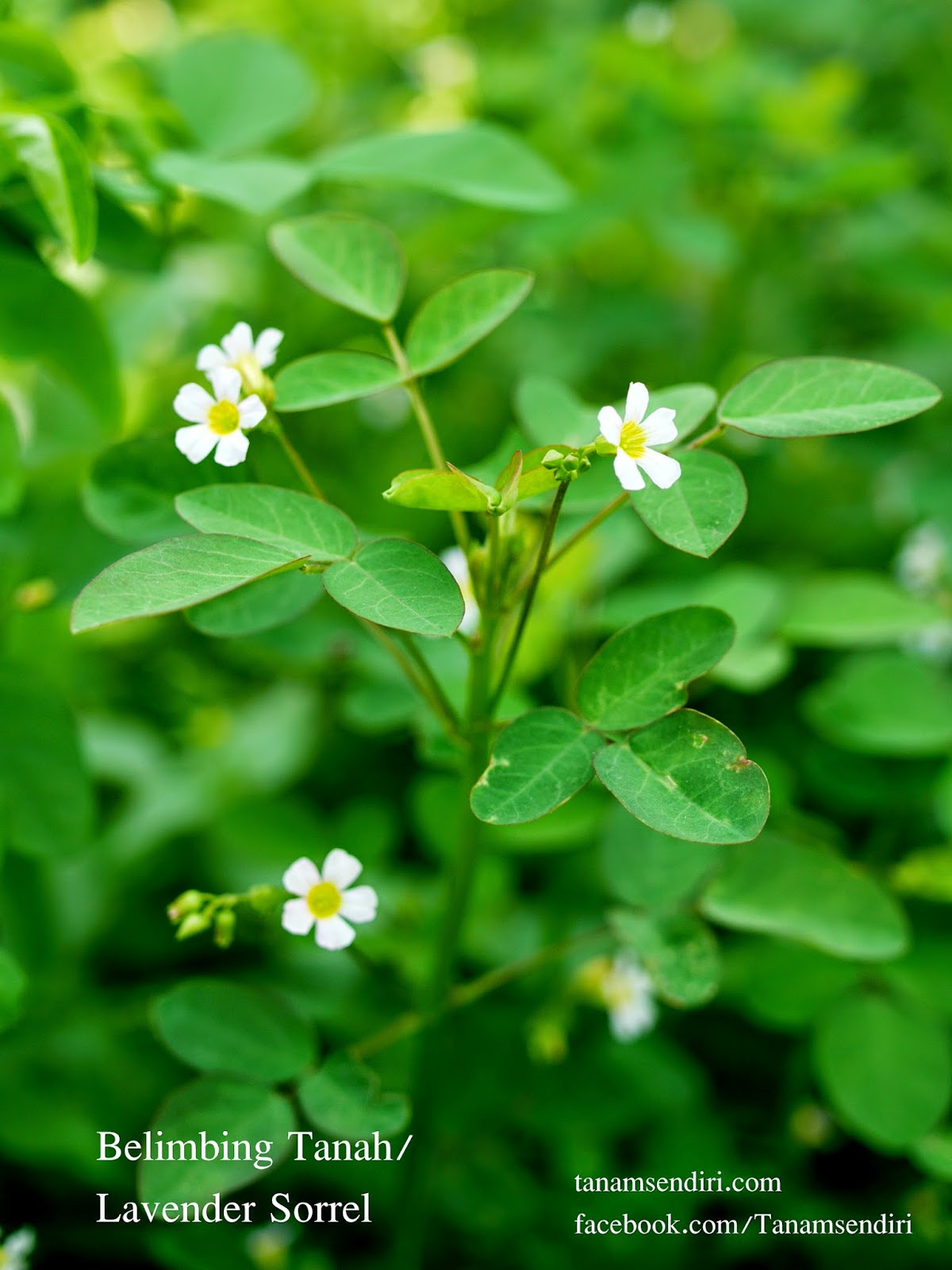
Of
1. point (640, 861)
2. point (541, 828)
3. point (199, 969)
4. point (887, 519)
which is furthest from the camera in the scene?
point (887, 519)

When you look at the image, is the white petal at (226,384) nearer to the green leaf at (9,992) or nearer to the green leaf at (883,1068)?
the green leaf at (9,992)

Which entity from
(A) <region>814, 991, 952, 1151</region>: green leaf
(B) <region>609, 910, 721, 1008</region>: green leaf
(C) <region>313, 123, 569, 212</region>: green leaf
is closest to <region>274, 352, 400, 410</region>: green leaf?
(C) <region>313, 123, 569, 212</region>: green leaf

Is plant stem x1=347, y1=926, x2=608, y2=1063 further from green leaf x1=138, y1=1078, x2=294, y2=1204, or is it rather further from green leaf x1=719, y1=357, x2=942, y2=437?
green leaf x1=719, y1=357, x2=942, y2=437

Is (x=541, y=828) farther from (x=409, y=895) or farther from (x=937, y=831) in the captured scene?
(x=937, y=831)

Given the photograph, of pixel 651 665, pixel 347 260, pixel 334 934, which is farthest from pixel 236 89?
pixel 334 934

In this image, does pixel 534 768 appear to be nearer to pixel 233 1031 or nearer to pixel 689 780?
pixel 689 780

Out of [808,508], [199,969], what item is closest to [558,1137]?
[199,969]
